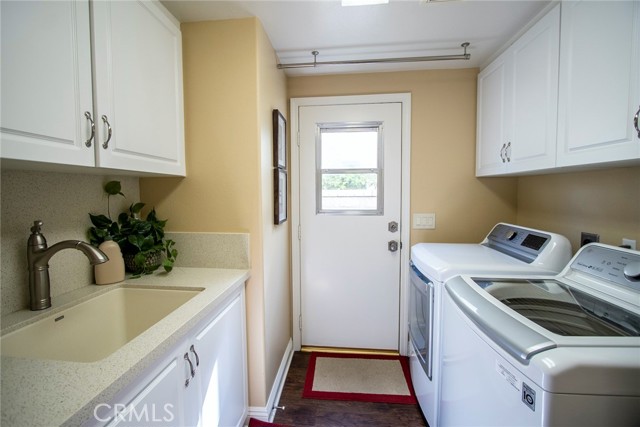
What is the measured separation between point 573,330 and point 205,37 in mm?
2081

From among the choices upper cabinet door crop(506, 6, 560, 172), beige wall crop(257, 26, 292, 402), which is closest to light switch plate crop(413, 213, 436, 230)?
upper cabinet door crop(506, 6, 560, 172)

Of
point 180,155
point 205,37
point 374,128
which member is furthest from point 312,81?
point 180,155

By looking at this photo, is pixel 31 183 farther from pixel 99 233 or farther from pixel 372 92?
pixel 372 92

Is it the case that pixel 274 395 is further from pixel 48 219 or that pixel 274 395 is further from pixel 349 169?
pixel 349 169

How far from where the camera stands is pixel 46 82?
81cm

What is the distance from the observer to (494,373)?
2.87ft

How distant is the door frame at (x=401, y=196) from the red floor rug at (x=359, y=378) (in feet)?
0.78

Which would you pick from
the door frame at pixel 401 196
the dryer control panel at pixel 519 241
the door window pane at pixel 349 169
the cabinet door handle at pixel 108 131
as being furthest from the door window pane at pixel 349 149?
the cabinet door handle at pixel 108 131

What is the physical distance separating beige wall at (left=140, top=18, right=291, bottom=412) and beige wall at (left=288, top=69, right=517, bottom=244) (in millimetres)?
868

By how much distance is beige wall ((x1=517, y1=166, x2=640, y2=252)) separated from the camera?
1.29 m

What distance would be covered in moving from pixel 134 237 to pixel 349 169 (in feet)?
5.12

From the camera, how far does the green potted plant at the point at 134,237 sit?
130cm

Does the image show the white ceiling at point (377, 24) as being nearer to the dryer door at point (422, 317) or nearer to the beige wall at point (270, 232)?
the beige wall at point (270, 232)

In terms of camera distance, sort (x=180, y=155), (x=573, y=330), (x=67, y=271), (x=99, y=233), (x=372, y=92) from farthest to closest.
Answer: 1. (x=372, y=92)
2. (x=180, y=155)
3. (x=99, y=233)
4. (x=67, y=271)
5. (x=573, y=330)
